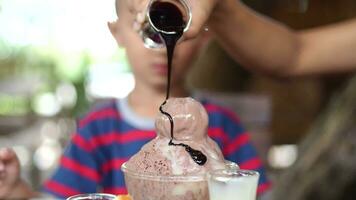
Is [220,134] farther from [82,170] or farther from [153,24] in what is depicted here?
[153,24]

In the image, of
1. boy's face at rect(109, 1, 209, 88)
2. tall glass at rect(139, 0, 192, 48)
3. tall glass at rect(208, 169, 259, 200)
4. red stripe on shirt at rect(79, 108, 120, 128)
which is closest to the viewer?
tall glass at rect(208, 169, 259, 200)

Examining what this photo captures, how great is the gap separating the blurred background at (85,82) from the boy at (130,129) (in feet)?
3.64

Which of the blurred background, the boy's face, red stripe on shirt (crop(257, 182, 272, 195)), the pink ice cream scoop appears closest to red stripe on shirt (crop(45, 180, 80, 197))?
the boy's face

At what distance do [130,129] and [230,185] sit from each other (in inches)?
32.6

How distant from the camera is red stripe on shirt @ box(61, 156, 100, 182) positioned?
164 cm

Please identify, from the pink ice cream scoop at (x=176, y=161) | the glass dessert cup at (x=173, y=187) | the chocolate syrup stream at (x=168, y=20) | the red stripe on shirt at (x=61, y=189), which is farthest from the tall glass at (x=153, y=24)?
the red stripe on shirt at (x=61, y=189)

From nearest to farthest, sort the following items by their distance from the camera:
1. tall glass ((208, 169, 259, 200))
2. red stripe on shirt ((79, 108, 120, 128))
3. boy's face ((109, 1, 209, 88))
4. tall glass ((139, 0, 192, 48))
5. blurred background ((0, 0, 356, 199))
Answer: tall glass ((208, 169, 259, 200)) → tall glass ((139, 0, 192, 48)) → boy's face ((109, 1, 209, 88)) → red stripe on shirt ((79, 108, 120, 128)) → blurred background ((0, 0, 356, 199))

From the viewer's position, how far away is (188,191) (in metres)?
0.88

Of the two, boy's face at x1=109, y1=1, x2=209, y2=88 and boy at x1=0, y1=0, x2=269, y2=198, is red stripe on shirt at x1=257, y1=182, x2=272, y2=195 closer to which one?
boy at x1=0, y1=0, x2=269, y2=198

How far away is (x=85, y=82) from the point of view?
193 inches

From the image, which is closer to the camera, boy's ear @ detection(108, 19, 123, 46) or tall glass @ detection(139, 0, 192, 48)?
tall glass @ detection(139, 0, 192, 48)

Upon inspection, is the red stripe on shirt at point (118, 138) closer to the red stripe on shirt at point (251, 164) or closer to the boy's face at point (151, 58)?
the boy's face at point (151, 58)

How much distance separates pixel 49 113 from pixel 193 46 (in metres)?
3.02

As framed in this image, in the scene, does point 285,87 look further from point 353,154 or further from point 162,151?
point 162,151
